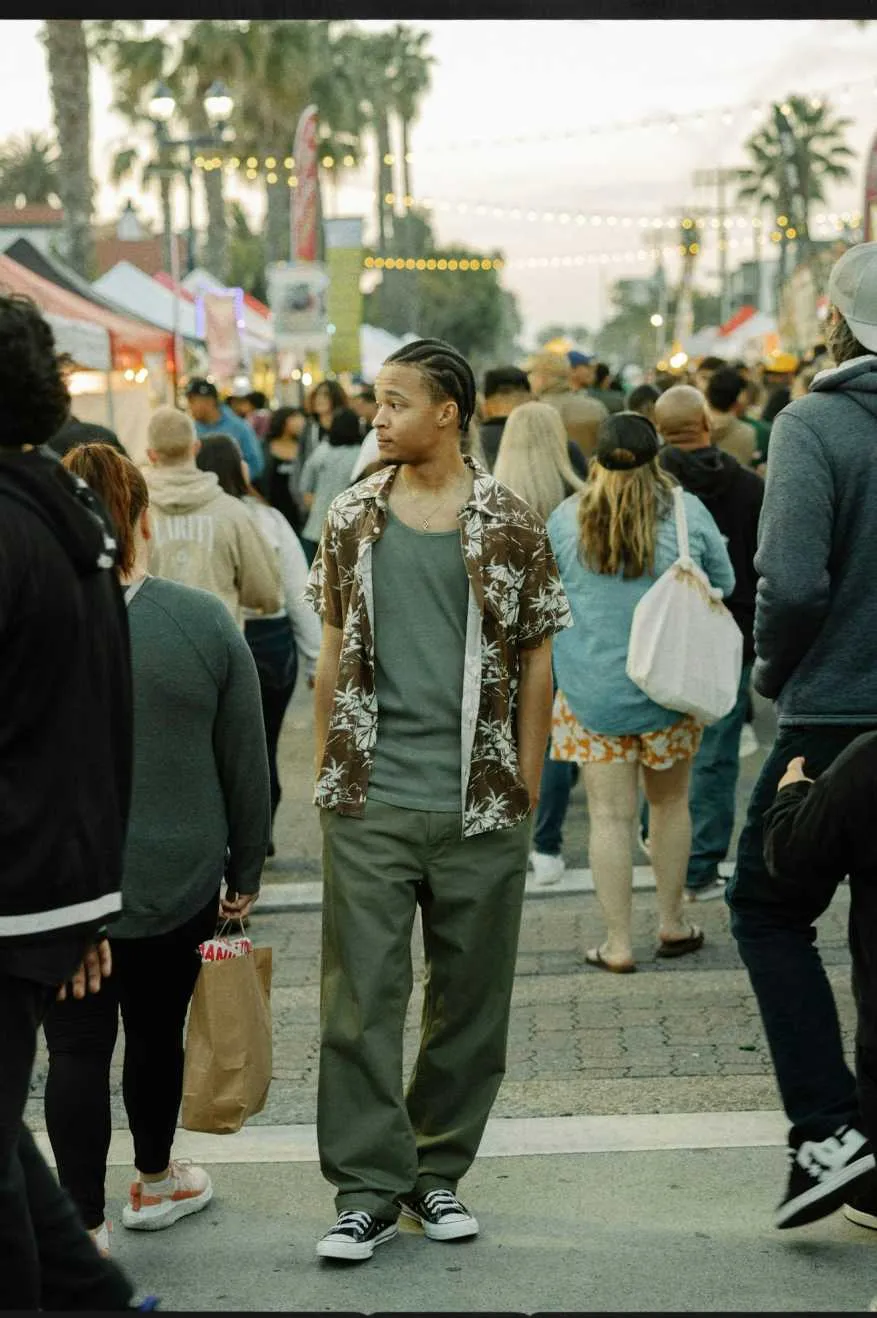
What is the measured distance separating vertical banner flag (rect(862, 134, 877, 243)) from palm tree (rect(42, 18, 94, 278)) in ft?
39.2

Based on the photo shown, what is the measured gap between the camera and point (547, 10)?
4016 mm

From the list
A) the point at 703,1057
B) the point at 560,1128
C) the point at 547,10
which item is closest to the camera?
the point at 547,10

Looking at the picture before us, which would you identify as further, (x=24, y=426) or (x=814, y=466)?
(x=814, y=466)

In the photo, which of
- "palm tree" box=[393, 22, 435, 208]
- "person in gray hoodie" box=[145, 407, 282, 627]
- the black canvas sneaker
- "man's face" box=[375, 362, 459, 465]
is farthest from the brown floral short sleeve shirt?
"palm tree" box=[393, 22, 435, 208]

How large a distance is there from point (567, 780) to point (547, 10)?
4757 millimetres

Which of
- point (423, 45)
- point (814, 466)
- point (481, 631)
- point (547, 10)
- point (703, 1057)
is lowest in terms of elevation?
point (703, 1057)

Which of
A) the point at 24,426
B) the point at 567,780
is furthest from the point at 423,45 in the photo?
the point at 24,426

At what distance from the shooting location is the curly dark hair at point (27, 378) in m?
3.27

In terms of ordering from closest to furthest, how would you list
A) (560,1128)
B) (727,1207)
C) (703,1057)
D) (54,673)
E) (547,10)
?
1. (54,673)
2. (547,10)
3. (727,1207)
4. (560,1128)
5. (703,1057)

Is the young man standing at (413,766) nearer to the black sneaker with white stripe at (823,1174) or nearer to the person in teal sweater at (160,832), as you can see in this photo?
the person in teal sweater at (160,832)

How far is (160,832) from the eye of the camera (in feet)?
14.6

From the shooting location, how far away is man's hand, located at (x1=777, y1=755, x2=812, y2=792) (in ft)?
14.0

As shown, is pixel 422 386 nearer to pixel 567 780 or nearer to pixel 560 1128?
pixel 560 1128

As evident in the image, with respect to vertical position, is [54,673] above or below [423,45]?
below
